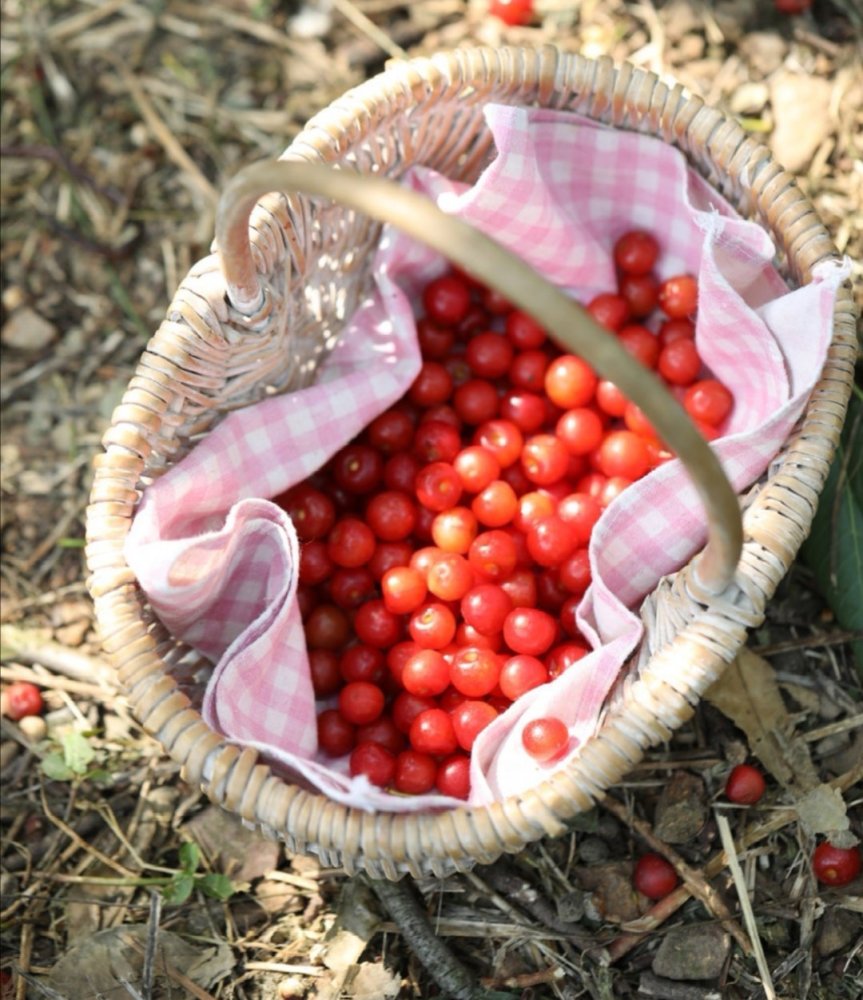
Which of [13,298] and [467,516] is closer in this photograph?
[467,516]

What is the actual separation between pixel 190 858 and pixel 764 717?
1.23 metres

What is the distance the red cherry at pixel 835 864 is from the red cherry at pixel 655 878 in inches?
10.9

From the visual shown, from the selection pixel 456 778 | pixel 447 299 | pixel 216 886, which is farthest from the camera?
pixel 447 299

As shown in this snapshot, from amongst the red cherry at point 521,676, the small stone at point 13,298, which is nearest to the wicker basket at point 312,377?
the red cherry at point 521,676

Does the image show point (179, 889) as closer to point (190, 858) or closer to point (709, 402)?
point (190, 858)

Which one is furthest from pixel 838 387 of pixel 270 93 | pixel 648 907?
pixel 270 93

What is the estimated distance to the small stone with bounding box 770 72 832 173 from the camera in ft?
9.17

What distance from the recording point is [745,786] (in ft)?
7.27

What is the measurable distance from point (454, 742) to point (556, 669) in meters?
0.24

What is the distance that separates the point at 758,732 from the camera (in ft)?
7.50

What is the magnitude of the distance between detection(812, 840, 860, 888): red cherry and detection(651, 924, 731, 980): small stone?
0.22 m

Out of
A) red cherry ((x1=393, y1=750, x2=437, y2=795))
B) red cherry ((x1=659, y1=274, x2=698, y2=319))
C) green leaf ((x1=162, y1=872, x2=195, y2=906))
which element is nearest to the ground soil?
green leaf ((x1=162, y1=872, x2=195, y2=906))

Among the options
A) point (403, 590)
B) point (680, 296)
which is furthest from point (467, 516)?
point (680, 296)

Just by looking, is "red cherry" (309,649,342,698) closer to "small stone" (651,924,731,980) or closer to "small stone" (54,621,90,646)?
"small stone" (54,621,90,646)
